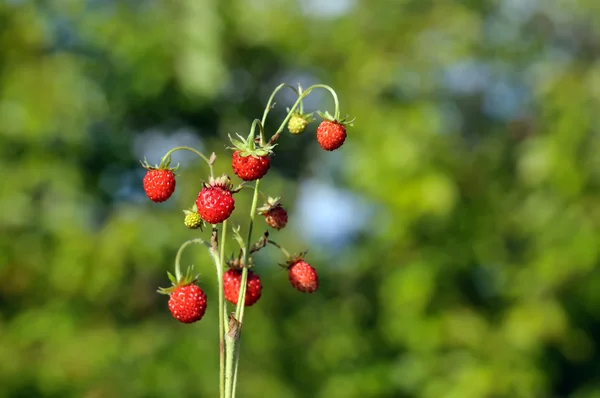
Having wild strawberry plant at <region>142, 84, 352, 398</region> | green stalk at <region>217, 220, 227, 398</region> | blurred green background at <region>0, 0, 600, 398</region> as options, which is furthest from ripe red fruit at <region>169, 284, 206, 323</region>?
blurred green background at <region>0, 0, 600, 398</region>

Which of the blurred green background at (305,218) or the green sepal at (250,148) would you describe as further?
the blurred green background at (305,218)

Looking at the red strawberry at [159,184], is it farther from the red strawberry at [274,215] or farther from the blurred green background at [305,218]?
the blurred green background at [305,218]

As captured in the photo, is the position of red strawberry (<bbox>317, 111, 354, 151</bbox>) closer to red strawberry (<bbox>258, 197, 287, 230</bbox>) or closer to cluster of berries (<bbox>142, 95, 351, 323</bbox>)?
cluster of berries (<bbox>142, 95, 351, 323</bbox>)

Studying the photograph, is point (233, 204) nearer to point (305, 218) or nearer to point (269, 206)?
point (269, 206)

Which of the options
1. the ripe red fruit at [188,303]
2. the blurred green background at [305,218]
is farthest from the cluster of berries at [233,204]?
the blurred green background at [305,218]

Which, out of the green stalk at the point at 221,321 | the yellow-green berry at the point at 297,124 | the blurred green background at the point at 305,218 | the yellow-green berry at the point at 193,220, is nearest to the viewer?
the green stalk at the point at 221,321

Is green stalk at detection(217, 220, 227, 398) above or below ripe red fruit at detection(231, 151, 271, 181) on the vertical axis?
below

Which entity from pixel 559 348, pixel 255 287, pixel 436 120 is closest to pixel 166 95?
pixel 436 120

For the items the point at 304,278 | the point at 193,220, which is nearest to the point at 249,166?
the point at 193,220
